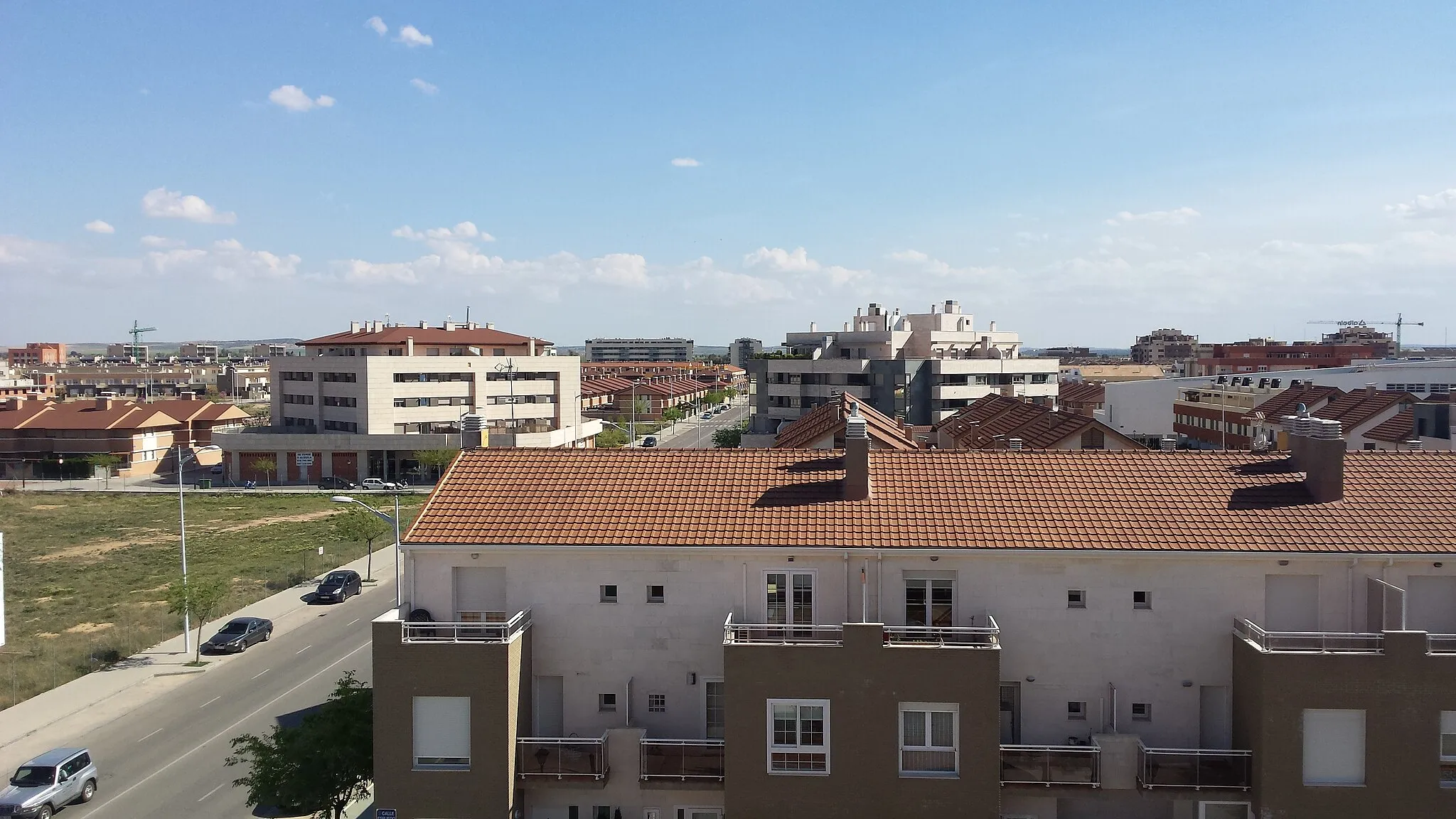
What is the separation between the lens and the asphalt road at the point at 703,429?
110 metres

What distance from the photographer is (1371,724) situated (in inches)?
623

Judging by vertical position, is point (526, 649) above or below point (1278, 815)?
above

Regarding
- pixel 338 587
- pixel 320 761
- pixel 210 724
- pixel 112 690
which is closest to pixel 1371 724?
pixel 320 761

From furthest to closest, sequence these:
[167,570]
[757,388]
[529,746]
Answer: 1. [757,388]
2. [167,570]
3. [529,746]

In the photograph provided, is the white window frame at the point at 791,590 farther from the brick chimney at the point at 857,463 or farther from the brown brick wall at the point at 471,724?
the brown brick wall at the point at 471,724

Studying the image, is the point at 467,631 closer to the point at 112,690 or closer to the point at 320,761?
the point at 320,761

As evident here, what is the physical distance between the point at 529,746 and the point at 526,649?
1.71 metres

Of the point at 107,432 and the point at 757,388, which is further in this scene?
the point at 757,388

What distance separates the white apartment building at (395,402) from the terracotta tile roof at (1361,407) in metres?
62.4

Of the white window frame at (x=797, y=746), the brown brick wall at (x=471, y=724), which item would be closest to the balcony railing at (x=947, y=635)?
the white window frame at (x=797, y=746)

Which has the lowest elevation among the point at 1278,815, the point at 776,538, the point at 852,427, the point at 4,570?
the point at 4,570

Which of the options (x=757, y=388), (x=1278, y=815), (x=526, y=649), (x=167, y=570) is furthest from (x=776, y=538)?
(x=757, y=388)

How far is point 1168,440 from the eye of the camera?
1241 inches

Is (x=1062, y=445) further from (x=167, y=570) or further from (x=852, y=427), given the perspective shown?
(x=167, y=570)
